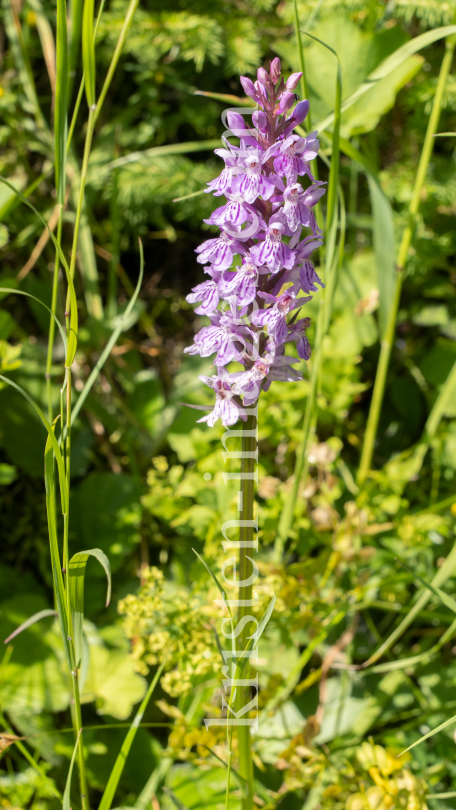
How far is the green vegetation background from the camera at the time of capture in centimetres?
152

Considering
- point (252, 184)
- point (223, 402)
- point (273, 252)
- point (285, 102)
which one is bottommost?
point (223, 402)

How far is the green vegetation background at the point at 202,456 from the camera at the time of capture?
152 centimetres

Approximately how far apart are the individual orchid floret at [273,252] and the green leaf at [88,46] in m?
0.45

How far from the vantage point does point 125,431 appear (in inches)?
87.1

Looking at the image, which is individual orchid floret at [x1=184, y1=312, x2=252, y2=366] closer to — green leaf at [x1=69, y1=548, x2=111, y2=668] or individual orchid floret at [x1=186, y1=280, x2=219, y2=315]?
individual orchid floret at [x1=186, y1=280, x2=219, y2=315]

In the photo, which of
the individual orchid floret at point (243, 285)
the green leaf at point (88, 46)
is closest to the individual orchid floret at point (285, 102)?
the individual orchid floret at point (243, 285)

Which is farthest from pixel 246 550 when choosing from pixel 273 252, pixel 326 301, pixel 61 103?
pixel 61 103

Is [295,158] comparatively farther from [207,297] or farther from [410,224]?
[410,224]

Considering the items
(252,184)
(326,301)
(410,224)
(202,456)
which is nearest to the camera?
(252,184)

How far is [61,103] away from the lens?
104 centimetres

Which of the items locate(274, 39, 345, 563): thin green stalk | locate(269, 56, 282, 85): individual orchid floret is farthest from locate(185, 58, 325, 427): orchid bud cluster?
locate(274, 39, 345, 563): thin green stalk

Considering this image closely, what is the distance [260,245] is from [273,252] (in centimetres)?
2

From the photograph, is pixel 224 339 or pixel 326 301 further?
pixel 326 301


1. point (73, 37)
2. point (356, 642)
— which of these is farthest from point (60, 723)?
point (73, 37)
